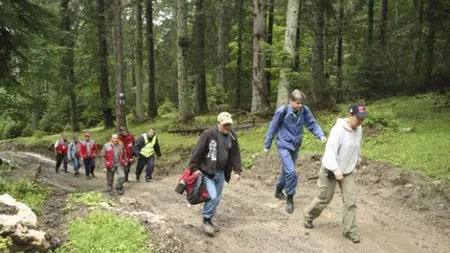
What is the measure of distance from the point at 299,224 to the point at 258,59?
1064cm

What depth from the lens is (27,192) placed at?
37.1ft

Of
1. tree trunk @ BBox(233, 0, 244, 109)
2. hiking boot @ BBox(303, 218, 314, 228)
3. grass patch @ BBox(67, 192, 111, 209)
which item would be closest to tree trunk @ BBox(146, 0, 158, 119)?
tree trunk @ BBox(233, 0, 244, 109)

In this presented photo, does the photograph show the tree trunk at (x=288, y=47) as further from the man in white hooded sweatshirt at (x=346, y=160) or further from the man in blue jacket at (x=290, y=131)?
the man in white hooded sweatshirt at (x=346, y=160)

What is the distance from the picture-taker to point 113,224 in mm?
7676

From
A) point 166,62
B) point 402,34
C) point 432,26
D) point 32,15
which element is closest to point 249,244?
point 32,15

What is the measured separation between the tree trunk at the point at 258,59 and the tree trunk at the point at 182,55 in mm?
3882

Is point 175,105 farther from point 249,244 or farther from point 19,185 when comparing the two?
point 249,244

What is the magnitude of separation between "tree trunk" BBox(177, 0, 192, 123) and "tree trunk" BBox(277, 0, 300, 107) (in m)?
6.03

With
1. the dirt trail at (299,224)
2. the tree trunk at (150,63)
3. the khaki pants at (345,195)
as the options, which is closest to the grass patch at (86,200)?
the dirt trail at (299,224)

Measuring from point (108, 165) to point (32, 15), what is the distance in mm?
6986

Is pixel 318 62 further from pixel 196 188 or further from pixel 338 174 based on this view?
pixel 338 174

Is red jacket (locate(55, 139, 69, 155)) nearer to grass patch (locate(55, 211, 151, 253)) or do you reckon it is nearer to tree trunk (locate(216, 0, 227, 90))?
tree trunk (locate(216, 0, 227, 90))

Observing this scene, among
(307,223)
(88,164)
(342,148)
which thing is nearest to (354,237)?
(307,223)

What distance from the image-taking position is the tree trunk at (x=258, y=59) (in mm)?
18062
